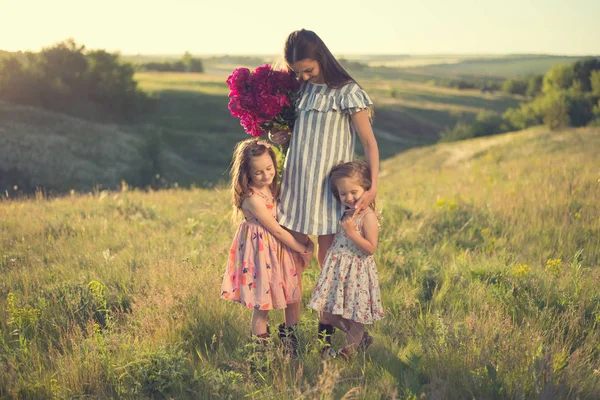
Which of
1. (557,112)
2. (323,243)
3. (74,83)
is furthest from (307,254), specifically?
(74,83)

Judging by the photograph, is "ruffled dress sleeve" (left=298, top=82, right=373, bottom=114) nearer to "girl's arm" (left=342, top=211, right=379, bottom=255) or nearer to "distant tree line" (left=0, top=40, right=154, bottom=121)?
"girl's arm" (left=342, top=211, right=379, bottom=255)

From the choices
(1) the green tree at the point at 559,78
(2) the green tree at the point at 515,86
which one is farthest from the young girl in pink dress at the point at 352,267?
(2) the green tree at the point at 515,86

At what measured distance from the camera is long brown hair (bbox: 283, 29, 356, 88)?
3.58 m

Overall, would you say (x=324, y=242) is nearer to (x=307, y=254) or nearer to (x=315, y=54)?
(x=307, y=254)

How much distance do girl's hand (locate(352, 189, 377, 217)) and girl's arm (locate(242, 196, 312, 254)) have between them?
50 cm

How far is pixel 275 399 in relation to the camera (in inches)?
119

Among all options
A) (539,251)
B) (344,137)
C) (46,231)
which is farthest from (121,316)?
(539,251)

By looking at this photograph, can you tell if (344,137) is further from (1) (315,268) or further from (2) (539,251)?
(2) (539,251)

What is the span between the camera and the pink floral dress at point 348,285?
363 centimetres

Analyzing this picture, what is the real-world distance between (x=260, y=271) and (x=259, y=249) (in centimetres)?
16

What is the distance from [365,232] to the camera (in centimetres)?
365

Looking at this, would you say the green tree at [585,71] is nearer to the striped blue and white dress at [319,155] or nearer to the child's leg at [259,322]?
the striped blue and white dress at [319,155]

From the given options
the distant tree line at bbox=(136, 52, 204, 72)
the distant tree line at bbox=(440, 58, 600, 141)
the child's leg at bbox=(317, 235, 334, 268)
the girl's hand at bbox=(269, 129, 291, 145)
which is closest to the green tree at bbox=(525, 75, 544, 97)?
the distant tree line at bbox=(440, 58, 600, 141)

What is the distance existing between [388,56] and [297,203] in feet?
581
